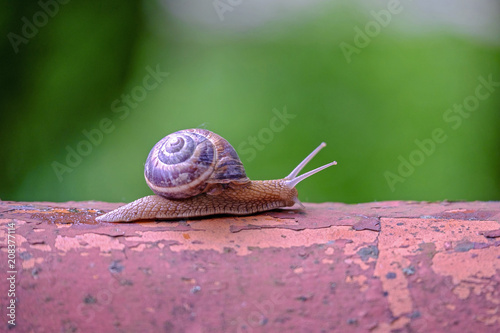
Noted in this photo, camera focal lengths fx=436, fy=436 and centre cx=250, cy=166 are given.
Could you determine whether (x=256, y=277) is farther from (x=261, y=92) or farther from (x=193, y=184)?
(x=261, y=92)

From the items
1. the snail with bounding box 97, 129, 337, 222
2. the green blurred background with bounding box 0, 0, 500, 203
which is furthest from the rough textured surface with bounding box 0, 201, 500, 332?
the green blurred background with bounding box 0, 0, 500, 203

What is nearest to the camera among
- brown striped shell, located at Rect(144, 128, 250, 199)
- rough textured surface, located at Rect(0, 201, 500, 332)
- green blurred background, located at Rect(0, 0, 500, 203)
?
rough textured surface, located at Rect(0, 201, 500, 332)

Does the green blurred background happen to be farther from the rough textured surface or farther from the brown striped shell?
the rough textured surface

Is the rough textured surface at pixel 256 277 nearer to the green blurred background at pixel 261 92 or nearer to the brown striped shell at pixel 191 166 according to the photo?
the brown striped shell at pixel 191 166

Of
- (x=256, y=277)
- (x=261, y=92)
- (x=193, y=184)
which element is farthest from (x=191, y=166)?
(x=261, y=92)

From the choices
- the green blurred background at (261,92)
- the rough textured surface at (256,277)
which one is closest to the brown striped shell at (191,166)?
the rough textured surface at (256,277)
